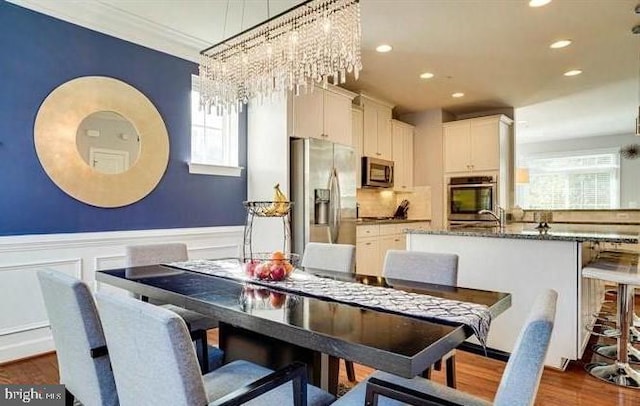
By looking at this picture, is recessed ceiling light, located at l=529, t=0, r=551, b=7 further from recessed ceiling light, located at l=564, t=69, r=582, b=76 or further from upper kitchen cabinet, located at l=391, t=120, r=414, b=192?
upper kitchen cabinet, located at l=391, t=120, r=414, b=192

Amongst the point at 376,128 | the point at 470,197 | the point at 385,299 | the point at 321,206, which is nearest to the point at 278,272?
the point at 385,299

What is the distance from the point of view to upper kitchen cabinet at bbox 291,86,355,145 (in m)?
4.12

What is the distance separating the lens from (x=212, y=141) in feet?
13.3

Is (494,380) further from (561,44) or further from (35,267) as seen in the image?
(35,267)

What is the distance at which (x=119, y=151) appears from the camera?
10.9 ft

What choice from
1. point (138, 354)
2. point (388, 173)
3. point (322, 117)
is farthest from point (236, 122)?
point (138, 354)

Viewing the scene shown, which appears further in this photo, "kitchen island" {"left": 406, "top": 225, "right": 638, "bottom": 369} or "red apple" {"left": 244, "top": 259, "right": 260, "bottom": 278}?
"kitchen island" {"left": 406, "top": 225, "right": 638, "bottom": 369}

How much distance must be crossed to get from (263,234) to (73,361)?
265 centimetres

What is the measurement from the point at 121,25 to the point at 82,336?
109 inches

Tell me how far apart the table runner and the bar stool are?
1.53m

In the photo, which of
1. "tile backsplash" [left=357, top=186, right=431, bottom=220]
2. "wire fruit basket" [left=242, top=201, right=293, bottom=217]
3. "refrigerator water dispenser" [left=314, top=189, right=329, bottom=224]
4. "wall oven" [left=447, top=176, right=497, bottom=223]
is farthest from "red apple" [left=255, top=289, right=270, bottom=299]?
"wall oven" [left=447, top=176, right=497, bottom=223]

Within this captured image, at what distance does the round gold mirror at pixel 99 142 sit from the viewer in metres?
2.94

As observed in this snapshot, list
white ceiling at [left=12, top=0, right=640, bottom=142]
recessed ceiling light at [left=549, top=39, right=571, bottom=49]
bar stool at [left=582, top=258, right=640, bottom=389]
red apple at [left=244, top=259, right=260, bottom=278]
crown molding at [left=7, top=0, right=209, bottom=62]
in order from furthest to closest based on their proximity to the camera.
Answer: recessed ceiling light at [left=549, top=39, right=571, bottom=49] → white ceiling at [left=12, top=0, right=640, bottom=142] → crown molding at [left=7, top=0, right=209, bottom=62] → bar stool at [left=582, top=258, right=640, bottom=389] → red apple at [left=244, top=259, right=260, bottom=278]

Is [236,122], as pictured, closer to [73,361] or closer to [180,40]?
[180,40]
